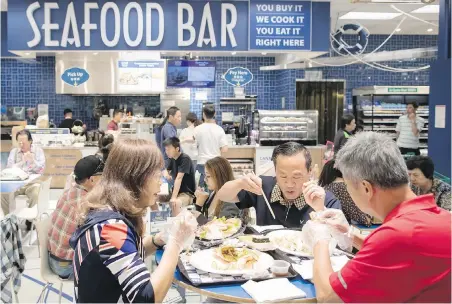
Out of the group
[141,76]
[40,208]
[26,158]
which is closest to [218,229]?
[40,208]

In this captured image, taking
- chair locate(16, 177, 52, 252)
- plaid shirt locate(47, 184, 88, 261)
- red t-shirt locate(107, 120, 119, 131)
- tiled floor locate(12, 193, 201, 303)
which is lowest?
tiled floor locate(12, 193, 201, 303)

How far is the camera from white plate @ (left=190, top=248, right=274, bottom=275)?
2.44 m

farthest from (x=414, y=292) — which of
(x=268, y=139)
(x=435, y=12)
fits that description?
(x=435, y=12)

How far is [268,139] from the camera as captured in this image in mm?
9664

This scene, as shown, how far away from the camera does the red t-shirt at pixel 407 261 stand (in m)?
1.77

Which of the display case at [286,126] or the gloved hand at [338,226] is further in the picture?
the display case at [286,126]

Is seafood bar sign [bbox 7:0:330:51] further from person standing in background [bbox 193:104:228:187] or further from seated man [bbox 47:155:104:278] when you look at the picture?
person standing in background [bbox 193:104:228:187]

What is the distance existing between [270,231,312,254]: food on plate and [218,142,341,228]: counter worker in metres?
0.29

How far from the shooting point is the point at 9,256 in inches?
150

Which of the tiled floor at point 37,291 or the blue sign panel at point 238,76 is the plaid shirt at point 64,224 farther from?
the blue sign panel at point 238,76

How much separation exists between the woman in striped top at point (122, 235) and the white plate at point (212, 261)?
0.26 metres

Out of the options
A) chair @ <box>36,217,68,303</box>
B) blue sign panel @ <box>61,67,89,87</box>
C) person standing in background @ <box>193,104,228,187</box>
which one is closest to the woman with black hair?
chair @ <box>36,217,68,303</box>

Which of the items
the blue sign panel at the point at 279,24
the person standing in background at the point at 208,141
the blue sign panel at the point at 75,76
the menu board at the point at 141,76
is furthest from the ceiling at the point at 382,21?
the blue sign panel at the point at 75,76

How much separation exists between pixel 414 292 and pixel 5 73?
1431 cm
